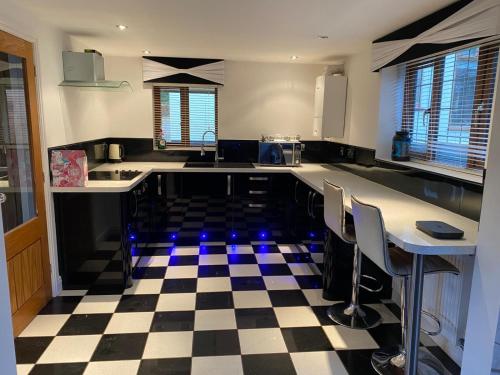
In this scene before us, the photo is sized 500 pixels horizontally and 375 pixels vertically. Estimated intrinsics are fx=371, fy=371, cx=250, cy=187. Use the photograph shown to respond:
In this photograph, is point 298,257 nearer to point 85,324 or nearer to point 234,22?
point 85,324

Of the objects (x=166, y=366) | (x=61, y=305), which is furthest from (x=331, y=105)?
(x=61, y=305)

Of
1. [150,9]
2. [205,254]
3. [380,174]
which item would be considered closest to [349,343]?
[380,174]

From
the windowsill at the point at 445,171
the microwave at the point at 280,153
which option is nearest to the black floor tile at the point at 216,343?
the windowsill at the point at 445,171

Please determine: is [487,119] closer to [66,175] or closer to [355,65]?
[355,65]

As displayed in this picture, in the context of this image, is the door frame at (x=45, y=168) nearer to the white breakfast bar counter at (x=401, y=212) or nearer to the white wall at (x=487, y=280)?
the white breakfast bar counter at (x=401, y=212)

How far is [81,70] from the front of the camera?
3.12m

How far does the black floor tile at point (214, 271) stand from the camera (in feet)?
11.0

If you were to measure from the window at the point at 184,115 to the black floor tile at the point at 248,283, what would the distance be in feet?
6.60

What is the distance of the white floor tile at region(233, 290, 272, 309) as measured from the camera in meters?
2.84

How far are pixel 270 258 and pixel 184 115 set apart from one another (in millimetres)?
2084

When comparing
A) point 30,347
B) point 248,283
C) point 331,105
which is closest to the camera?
point 30,347

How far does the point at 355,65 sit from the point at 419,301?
9.14 feet

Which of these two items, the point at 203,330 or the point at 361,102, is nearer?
the point at 203,330

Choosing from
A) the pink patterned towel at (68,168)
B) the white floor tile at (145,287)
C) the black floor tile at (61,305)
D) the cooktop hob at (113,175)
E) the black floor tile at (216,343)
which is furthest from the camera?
the cooktop hob at (113,175)
